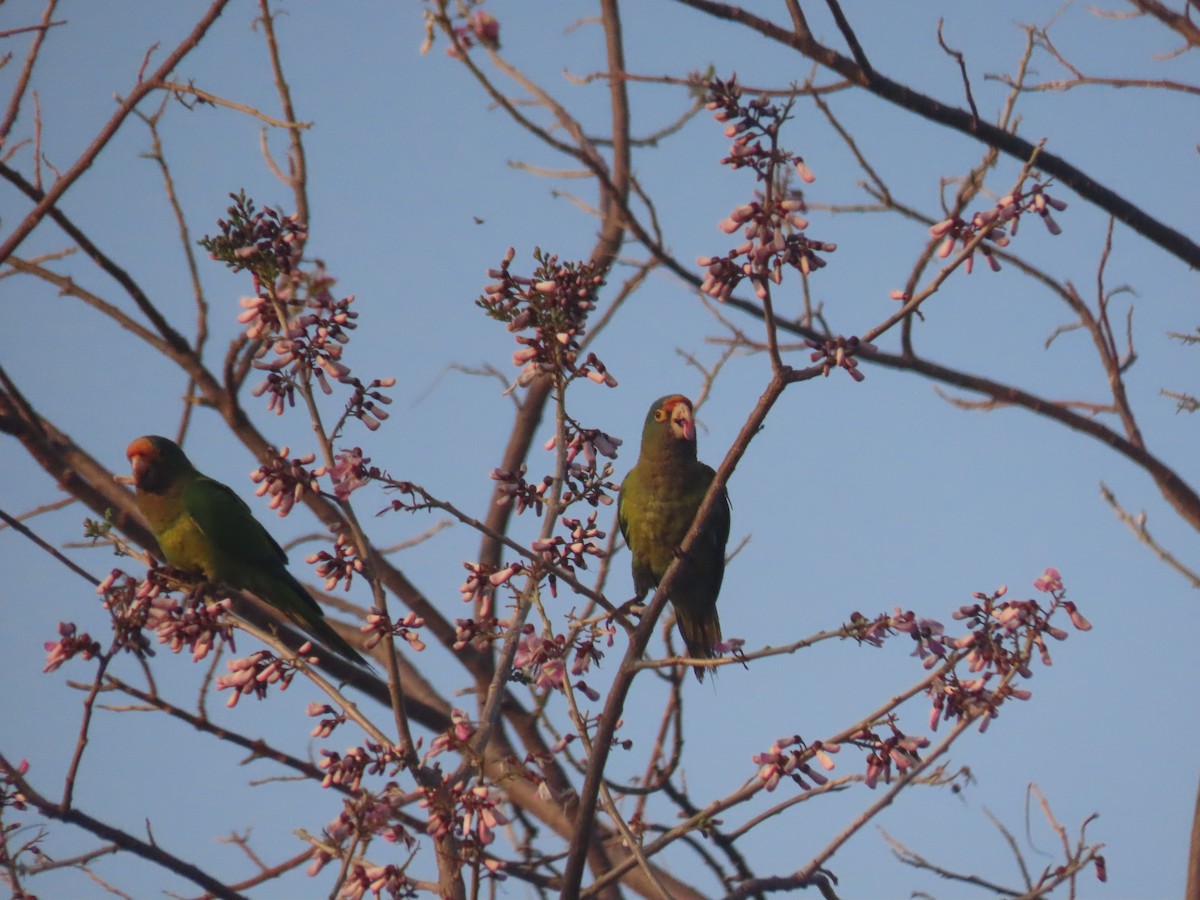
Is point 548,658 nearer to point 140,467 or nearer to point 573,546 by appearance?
point 573,546

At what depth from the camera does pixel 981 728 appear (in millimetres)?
3330

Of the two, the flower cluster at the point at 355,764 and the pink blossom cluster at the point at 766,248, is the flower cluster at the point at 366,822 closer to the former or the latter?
the flower cluster at the point at 355,764

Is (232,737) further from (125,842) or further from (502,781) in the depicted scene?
(502,781)

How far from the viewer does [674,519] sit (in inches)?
233

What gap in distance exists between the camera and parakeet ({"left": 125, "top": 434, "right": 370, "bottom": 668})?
20.2 ft

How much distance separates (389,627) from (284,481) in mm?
484

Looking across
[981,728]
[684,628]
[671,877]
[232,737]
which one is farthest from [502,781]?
[671,877]

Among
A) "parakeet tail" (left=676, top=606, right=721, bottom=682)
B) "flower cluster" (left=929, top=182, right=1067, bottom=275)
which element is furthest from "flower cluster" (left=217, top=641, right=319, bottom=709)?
"parakeet tail" (left=676, top=606, right=721, bottom=682)

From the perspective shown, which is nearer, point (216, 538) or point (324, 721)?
point (324, 721)

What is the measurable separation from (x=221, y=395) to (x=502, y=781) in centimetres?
424

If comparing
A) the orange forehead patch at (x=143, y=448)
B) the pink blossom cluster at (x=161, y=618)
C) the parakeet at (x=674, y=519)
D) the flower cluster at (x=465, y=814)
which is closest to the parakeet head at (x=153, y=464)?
the orange forehead patch at (x=143, y=448)

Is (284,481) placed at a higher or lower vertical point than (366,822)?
higher

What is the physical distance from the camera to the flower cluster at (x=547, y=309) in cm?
350

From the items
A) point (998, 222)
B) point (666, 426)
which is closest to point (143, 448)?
point (666, 426)
